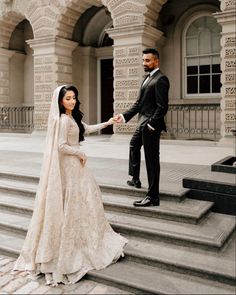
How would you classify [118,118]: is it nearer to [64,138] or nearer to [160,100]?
A: [160,100]

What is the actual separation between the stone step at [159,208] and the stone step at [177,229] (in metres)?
0.06

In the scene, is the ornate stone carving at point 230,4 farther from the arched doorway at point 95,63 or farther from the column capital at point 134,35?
the arched doorway at point 95,63

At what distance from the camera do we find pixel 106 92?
1659cm

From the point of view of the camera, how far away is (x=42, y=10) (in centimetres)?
1436

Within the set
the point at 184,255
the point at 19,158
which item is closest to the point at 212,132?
the point at 19,158

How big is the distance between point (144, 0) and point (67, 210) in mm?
9826

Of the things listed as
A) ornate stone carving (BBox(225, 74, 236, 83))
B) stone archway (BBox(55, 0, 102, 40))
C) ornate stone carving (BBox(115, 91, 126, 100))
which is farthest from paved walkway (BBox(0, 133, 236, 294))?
stone archway (BBox(55, 0, 102, 40))

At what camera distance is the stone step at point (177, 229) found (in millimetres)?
3835

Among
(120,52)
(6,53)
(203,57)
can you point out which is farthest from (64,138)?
(6,53)

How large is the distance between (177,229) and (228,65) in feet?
25.4

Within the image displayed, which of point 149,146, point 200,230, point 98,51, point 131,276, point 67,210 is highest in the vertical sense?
point 98,51

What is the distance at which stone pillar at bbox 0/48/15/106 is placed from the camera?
16.7m

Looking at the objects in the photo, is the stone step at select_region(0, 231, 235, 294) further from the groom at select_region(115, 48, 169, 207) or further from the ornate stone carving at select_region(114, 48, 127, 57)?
the ornate stone carving at select_region(114, 48, 127, 57)

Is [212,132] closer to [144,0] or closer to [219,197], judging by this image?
[144,0]
